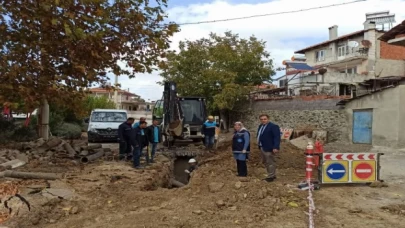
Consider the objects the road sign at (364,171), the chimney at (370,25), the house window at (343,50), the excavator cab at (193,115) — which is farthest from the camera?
the house window at (343,50)

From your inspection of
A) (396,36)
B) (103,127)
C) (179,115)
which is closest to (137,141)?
(179,115)

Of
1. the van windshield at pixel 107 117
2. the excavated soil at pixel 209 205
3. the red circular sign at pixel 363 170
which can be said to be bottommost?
the excavated soil at pixel 209 205

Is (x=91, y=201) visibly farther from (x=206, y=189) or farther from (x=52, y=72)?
(x=52, y=72)

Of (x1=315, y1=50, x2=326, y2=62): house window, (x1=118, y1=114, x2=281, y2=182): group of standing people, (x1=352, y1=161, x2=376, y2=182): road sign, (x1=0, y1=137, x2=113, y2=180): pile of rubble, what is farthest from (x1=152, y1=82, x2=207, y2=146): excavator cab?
(x1=315, y1=50, x2=326, y2=62): house window

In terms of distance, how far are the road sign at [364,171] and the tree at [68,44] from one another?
594 centimetres

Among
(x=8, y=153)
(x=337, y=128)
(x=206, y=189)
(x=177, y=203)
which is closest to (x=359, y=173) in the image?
(x=206, y=189)

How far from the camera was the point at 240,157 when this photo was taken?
10.4 metres

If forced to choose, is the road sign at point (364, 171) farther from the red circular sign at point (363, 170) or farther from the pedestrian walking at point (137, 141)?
the pedestrian walking at point (137, 141)

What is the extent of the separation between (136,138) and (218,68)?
2129 cm

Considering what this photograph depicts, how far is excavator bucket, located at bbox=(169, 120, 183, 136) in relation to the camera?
17.8m

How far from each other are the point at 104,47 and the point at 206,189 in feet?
16.0

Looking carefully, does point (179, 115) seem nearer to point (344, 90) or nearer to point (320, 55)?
point (344, 90)

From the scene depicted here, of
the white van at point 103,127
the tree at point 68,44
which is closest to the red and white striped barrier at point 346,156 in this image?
the tree at point 68,44

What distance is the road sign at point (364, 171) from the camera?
30.8 ft
